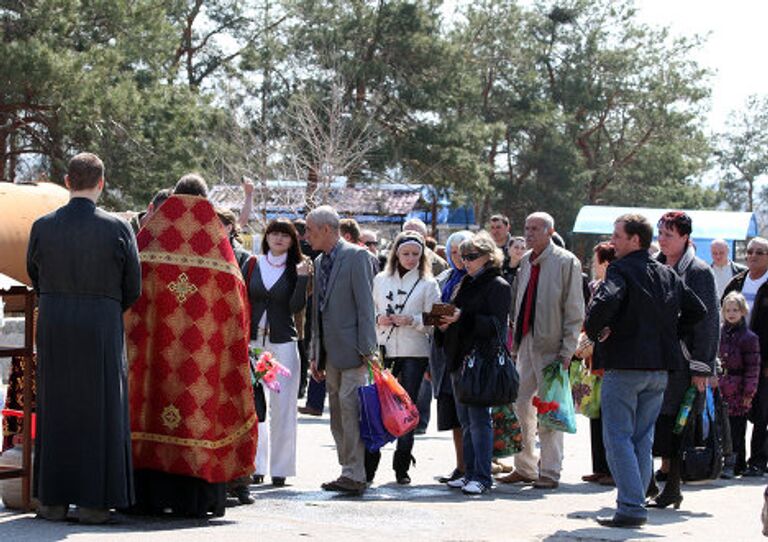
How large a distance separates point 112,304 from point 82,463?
880 mm

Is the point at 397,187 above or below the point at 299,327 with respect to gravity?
above

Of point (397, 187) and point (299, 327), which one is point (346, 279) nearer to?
point (299, 327)

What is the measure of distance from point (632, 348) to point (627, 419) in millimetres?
469

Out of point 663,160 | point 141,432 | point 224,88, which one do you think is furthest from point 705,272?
point 663,160

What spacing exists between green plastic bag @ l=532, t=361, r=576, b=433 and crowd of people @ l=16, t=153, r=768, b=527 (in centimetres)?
9

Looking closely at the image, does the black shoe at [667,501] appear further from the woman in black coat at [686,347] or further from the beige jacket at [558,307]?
the beige jacket at [558,307]

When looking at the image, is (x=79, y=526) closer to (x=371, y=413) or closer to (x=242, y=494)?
(x=242, y=494)

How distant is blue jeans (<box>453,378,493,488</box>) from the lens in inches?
433

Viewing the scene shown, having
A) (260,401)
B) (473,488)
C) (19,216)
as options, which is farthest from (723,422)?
(19,216)

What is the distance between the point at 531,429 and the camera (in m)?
11.8

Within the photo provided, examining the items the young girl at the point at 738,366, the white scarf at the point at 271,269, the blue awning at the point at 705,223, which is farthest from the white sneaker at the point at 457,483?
the blue awning at the point at 705,223

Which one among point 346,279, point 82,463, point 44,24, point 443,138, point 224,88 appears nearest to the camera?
point 82,463

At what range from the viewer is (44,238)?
8.45 m

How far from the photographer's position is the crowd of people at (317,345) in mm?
8391
